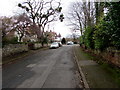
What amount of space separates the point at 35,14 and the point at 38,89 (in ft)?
103

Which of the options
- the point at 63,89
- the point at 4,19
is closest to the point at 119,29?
the point at 63,89

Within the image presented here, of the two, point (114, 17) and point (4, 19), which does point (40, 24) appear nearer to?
point (4, 19)

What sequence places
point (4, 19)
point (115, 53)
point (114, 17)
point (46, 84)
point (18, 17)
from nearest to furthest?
point (46, 84) < point (114, 17) < point (115, 53) < point (4, 19) < point (18, 17)

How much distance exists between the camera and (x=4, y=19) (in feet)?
105

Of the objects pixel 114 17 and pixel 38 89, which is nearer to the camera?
pixel 38 89

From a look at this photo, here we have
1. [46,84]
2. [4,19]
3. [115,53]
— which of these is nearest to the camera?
[46,84]

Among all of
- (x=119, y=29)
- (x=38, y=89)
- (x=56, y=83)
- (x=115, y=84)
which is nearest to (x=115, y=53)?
(x=119, y=29)

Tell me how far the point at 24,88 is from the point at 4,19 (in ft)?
92.6

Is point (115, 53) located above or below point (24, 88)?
above

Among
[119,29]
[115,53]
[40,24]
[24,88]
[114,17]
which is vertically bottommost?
[24,88]

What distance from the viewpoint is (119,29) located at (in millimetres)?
7281

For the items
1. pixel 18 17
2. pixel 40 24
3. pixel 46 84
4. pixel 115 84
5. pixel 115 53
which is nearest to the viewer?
pixel 115 84

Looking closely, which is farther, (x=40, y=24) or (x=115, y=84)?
(x=40, y=24)

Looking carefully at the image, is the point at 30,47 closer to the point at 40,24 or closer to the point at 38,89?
the point at 40,24
